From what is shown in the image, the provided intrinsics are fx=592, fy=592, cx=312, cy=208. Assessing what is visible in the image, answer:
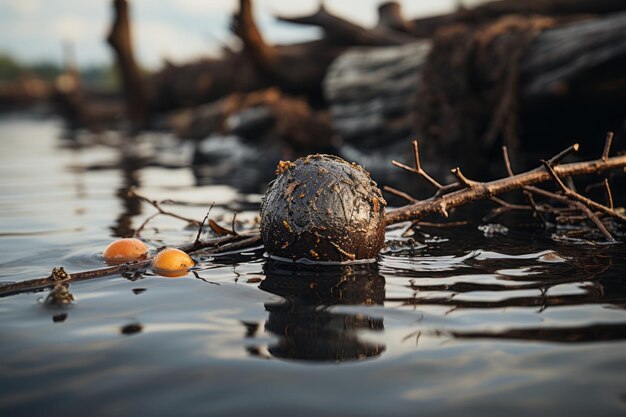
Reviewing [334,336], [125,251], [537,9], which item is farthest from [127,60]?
[334,336]

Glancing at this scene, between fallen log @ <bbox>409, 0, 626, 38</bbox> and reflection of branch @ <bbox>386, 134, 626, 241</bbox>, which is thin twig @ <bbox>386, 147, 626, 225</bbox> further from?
fallen log @ <bbox>409, 0, 626, 38</bbox>

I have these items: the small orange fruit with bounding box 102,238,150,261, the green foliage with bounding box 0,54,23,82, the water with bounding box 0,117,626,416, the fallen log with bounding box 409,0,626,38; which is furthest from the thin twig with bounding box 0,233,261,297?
the green foliage with bounding box 0,54,23,82

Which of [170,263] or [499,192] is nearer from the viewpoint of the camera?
[170,263]

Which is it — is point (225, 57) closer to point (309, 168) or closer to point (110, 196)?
point (110, 196)

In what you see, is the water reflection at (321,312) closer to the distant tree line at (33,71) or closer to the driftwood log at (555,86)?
the driftwood log at (555,86)

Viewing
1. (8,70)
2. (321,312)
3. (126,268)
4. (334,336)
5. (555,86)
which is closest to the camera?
(334,336)

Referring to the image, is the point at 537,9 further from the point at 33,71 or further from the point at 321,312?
the point at 33,71
